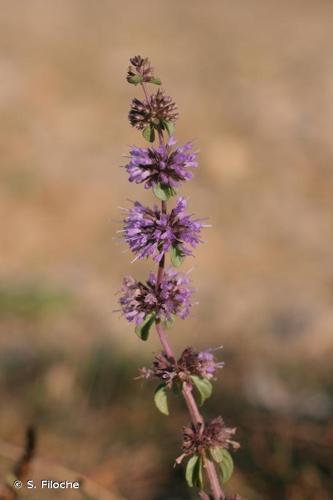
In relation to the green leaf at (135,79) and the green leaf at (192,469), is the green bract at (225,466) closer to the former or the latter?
the green leaf at (192,469)

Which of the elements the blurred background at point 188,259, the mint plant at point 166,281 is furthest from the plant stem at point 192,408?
the blurred background at point 188,259

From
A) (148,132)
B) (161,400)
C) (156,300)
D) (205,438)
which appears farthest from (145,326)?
(148,132)

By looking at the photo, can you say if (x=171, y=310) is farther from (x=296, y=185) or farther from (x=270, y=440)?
(x=296, y=185)

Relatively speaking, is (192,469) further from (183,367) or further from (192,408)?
(183,367)

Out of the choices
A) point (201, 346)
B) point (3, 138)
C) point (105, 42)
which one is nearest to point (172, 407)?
point (201, 346)

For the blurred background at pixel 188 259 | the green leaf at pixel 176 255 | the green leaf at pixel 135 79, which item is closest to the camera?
the green leaf at pixel 135 79

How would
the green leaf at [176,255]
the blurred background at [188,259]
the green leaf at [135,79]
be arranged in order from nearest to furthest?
1. the green leaf at [135,79]
2. the green leaf at [176,255]
3. the blurred background at [188,259]
